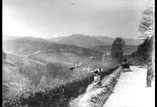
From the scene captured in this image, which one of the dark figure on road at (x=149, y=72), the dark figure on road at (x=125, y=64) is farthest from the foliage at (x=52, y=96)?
the dark figure on road at (x=149, y=72)

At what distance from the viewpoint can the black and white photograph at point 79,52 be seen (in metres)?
8.20

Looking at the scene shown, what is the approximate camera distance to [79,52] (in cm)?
905

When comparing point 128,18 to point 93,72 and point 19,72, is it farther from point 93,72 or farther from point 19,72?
point 19,72

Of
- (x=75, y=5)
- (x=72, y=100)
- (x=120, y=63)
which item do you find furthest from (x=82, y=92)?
(x=75, y=5)

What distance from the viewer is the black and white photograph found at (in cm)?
820

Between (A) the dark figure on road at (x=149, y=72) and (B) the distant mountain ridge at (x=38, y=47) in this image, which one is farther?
(A) the dark figure on road at (x=149, y=72)

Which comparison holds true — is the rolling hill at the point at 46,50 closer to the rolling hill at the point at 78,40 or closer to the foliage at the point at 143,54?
the rolling hill at the point at 78,40

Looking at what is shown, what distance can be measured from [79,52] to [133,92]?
143cm

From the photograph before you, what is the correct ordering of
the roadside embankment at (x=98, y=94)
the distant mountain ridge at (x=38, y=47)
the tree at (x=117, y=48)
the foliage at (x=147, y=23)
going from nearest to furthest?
the roadside embankment at (x=98, y=94), the distant mountain ridge at (x=38, y=47), the tree at (x=117, y=48), the foliage at (x=147, y=23)

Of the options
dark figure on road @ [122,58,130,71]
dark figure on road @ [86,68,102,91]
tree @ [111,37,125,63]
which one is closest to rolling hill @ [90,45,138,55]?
tree @ [111,37,125,63]

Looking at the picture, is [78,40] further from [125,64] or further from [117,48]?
[125,64]

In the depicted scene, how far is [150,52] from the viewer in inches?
369

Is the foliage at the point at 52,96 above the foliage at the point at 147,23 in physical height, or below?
below

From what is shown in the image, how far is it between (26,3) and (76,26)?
46.9 inches
